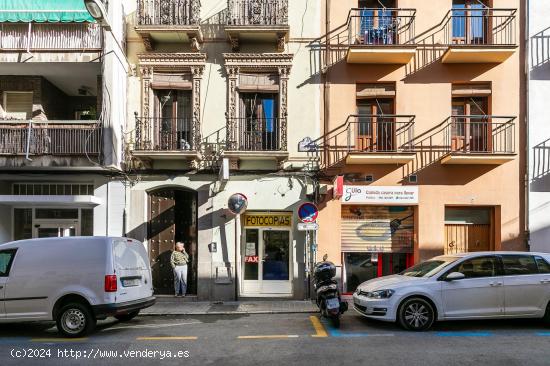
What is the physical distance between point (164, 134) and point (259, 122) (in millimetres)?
2870

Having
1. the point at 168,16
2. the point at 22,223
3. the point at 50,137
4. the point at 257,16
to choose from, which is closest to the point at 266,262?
the point at 50,137

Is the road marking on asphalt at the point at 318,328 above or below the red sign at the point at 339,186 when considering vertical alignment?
below

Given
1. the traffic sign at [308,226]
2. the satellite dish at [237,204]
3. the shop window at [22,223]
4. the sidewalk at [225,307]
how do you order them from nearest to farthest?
the sidewalk at [225,307] → the traffic sign at [308,226] → the satellite dish at [237,204] → the shop window at [22,223]

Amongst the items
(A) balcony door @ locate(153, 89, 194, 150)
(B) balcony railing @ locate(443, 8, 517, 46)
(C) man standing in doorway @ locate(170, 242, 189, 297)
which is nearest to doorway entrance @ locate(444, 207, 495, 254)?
(B) balcony railing @ locate(443, 8, 517, 46)

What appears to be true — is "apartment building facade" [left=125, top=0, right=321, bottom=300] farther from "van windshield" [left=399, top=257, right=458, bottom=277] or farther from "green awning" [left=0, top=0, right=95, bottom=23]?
"van windshield" [left=399, top=257, right=458, bottom=277]

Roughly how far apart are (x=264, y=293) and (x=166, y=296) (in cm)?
286

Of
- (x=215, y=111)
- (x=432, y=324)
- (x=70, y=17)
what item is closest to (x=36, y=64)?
(x=70, y=17)

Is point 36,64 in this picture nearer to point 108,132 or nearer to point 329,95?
point 108,132

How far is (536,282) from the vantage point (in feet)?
30.0

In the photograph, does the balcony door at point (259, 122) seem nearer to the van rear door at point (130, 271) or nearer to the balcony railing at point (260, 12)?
the balcony railing at point (260, 12)

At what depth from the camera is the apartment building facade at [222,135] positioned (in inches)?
527

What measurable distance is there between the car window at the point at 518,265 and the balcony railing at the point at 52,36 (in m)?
11.6

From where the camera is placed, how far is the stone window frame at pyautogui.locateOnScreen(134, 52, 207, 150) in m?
13.6

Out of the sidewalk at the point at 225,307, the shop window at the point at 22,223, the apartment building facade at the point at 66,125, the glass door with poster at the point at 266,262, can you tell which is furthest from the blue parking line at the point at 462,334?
the shop window at the point at 22,223
